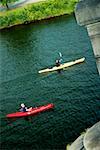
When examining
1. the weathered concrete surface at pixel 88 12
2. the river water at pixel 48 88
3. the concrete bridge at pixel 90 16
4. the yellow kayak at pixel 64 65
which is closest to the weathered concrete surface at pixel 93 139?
the concrete bridge at pixel 90 16

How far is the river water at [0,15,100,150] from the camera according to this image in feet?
105

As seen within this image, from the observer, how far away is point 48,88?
4278cm

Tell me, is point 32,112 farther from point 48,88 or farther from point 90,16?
point 90,16

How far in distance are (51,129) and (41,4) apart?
60057mm

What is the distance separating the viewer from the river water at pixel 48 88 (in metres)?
32.1

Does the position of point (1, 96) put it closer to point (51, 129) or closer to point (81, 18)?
point (51, 129)

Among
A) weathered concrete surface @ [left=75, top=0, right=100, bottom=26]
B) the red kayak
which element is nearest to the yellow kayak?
the red kayak

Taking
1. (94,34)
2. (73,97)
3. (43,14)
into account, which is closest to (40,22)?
(43,14)

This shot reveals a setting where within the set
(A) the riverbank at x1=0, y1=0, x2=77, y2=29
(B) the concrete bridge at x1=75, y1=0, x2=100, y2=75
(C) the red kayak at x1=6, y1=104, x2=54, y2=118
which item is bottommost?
(C) the red kayak at x1=6, y1=104, x2=54, y2=118

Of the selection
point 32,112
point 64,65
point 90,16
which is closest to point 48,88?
point 32,112

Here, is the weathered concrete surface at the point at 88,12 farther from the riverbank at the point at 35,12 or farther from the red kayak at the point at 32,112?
the riverbank at the point at 35,12

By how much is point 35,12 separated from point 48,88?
48688mm

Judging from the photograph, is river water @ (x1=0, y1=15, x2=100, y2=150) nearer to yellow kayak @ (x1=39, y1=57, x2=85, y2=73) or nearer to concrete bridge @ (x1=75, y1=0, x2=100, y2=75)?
yellow kayak @ (x1=39, y1=57, x2=85, y2=73)

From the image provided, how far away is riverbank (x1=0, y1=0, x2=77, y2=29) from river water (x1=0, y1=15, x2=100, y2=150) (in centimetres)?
1538
